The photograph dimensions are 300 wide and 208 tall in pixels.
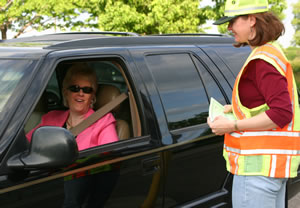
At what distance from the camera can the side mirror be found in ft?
6.29

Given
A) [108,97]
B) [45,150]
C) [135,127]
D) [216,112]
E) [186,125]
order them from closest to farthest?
[45,150] < [216,112] < [135,127] < [186,125] < [108,97]

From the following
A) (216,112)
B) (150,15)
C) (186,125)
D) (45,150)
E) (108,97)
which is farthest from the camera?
(150,15)

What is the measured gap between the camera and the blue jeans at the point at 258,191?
215 centimetres

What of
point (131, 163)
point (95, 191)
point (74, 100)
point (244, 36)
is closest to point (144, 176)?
point (131, 163)

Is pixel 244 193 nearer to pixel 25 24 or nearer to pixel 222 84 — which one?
pixel 222 84

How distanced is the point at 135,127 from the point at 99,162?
52 centimetres

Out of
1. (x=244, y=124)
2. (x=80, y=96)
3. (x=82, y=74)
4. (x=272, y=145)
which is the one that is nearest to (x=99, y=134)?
(x=80, y=96)

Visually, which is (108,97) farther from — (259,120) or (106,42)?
(259,120)

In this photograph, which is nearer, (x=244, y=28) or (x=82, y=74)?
(x=244, y=28)

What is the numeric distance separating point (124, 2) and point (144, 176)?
16889 millimetres

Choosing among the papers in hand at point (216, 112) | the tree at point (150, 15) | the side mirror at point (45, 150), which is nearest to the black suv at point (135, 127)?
the side mirror at point (45, 150)

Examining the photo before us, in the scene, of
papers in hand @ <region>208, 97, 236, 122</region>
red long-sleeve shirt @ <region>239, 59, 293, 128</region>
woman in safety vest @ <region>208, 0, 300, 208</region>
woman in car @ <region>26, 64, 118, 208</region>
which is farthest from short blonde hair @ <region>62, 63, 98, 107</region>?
red long-sleeve shirt @ <region>239, 59, 293, 128</region>

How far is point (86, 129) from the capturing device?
2824 mm

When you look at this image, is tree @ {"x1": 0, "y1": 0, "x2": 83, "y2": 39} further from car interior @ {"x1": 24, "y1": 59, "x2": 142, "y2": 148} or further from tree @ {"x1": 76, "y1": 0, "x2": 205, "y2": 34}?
car interior @ {"x1": 24, "y1": 59, "x2": 142, "y2": 148}
